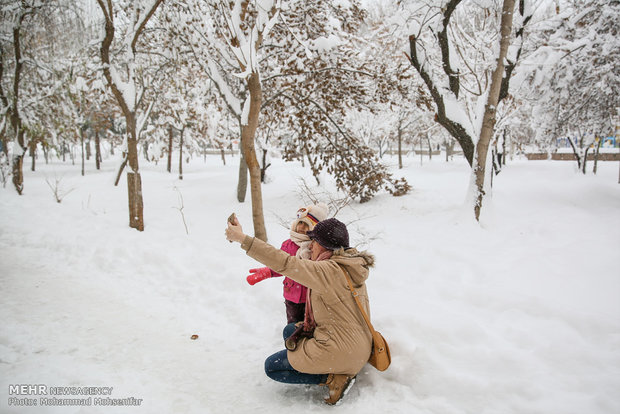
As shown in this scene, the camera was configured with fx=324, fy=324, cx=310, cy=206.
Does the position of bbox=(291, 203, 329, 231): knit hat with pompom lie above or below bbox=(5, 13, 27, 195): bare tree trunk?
below

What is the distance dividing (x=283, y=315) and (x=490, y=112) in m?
5.79

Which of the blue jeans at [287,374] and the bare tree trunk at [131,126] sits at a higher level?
the bare tree trunk at [131,126]

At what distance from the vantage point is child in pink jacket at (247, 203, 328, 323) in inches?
111

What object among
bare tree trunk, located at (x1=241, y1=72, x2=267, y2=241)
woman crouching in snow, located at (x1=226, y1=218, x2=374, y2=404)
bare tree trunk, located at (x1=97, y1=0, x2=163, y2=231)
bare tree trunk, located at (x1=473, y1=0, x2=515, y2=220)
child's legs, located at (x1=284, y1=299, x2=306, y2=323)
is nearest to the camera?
woman crouching in snow, located at (x1=226, y1=218, x2=374, y2=404)

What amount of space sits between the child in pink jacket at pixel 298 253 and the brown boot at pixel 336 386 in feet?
2.57

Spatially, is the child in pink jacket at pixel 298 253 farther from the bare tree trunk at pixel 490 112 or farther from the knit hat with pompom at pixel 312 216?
the bare tree trunk at pixel 490 112

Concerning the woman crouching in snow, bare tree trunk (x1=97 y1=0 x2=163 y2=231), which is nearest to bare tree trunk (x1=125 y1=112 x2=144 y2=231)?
bare tree trunk (x1=97 y1=0 x2=163 y2=231)

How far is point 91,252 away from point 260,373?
14.3ft

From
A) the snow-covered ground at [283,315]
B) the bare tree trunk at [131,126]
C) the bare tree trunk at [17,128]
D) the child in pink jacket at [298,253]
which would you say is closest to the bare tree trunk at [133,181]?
the bare tree trunk at [131,126]

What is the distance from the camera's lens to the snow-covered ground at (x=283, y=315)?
2.54 meters

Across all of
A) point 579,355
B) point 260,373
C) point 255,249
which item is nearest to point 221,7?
point 255,249

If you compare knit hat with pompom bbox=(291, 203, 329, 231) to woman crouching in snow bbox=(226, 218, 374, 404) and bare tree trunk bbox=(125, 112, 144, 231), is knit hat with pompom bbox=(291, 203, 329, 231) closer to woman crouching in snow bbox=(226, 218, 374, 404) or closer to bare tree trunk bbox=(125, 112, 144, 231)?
woman crouching in snow bbox=(226, 218, 374, 404)

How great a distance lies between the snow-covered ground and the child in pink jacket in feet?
2.00

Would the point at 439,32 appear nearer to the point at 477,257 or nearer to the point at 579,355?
the point at 477,257
